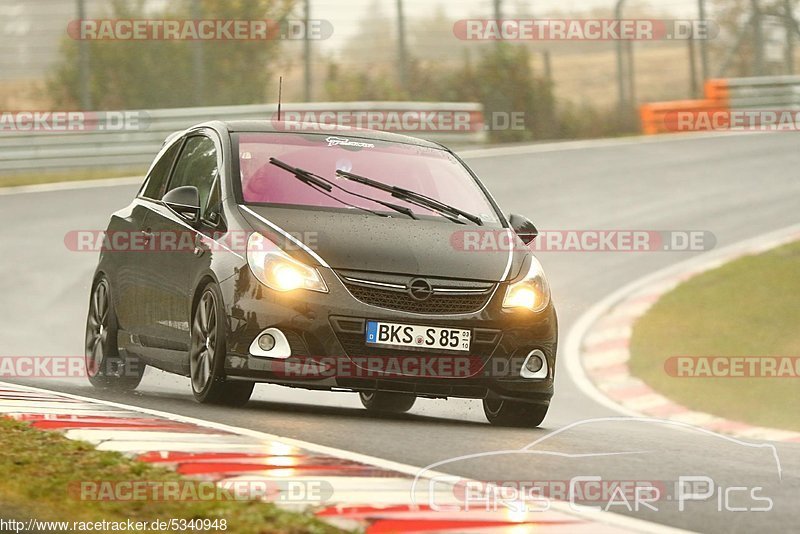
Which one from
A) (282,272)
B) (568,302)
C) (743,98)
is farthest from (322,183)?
(743,98)

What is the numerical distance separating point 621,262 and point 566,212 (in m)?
2.20

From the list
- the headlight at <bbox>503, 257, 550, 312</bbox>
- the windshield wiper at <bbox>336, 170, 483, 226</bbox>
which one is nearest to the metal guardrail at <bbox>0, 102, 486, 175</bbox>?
the windshield wiper at <bbox>336, 170, 483, 226</bbox>

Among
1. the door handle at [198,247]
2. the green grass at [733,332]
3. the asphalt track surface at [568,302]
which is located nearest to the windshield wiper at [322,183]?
the door handle at [198,247]

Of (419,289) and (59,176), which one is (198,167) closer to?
(419,289)

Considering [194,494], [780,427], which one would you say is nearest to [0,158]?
[780,427]

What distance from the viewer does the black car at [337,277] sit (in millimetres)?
8438

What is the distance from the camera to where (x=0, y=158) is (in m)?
24.9

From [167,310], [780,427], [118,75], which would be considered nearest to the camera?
[167,310]

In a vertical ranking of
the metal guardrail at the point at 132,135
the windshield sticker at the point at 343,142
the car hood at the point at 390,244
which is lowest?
the car hood at the point at 390,244

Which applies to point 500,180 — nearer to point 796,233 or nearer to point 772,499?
Result: point 796,233

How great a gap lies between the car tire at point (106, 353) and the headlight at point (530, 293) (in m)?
2.81

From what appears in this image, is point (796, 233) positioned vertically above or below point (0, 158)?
below

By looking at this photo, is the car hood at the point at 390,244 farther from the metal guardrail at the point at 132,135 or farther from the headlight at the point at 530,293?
the metal guardrail at the point at 132,135

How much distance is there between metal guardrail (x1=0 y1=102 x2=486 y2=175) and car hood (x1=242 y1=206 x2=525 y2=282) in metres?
16.4
